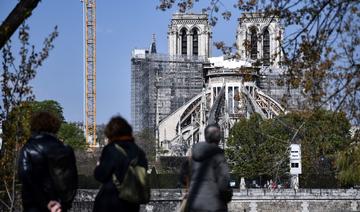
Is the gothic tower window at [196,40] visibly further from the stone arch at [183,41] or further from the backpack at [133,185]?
the backpack at [133,185]

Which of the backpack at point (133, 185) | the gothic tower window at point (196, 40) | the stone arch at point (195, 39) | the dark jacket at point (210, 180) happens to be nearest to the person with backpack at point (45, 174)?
the backpack at point (133, 185)

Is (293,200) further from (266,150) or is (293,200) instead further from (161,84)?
(161,84)

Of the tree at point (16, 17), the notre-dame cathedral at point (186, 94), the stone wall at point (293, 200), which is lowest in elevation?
the stone wall at point (293, 200)

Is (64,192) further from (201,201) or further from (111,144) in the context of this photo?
(201,201)

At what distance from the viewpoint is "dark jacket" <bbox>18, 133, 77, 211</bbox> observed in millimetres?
9039

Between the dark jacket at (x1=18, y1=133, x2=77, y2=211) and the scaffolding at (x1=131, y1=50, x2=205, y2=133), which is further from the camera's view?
the scaffolding at (x1=131, y1=50, x2=205, y2=133)

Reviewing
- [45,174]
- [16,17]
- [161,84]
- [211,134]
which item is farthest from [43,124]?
[161,84]

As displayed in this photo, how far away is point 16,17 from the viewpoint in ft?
34.7

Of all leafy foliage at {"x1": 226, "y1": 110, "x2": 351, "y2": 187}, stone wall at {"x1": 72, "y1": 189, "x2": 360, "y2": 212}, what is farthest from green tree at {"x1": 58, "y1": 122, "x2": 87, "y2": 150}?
stone wall at {"x1": 72, "y1": 189, "x2": 360, "y2": 212}

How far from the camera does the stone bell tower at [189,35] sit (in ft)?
418

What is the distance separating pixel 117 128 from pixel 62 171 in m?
0.75

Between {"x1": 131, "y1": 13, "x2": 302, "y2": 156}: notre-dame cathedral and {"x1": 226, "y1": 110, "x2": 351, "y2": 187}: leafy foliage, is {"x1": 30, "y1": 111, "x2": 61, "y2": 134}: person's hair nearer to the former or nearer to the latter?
{"x1": 226, "y1": 110, "x2": 351, "y2": 187}: leafy foliage

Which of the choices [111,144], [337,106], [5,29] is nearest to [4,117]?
[337,106]

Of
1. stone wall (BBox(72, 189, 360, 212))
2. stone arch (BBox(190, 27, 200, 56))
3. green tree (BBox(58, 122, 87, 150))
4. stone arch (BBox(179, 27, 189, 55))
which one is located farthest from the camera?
stone arch (BBox(179, 27, 189, 55))
